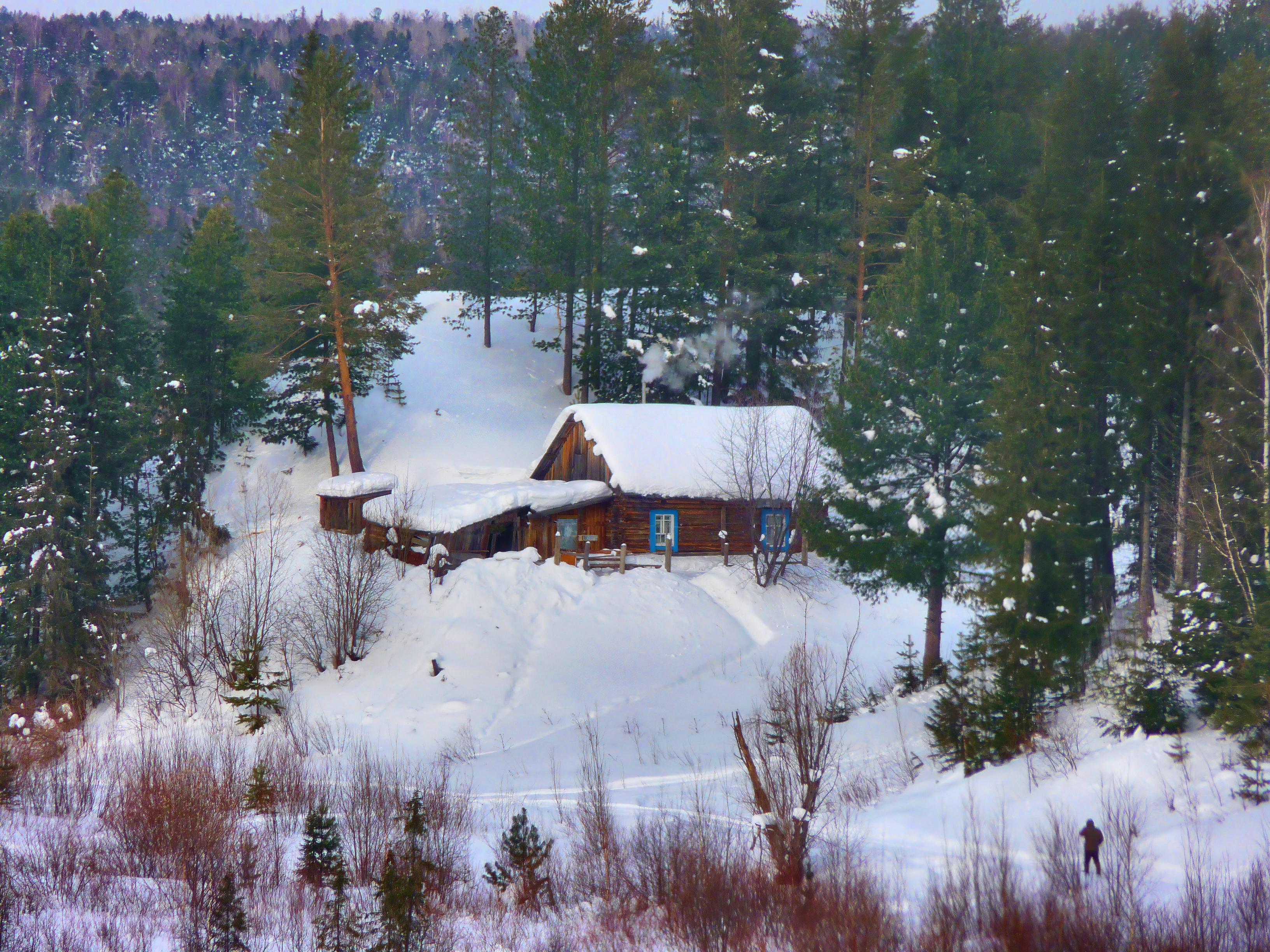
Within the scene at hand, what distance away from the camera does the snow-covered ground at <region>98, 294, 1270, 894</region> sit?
11.5m

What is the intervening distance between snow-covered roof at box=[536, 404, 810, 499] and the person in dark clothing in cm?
1789

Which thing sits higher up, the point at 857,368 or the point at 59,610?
the point at 857,368

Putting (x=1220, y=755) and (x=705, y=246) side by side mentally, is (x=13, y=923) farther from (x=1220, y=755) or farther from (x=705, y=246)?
(x=705, y=246)

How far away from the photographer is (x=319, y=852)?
10125mm

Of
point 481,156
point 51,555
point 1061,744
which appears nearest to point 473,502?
point 51,555

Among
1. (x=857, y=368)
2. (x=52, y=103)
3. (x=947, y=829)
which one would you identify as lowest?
(x=947, y=829)

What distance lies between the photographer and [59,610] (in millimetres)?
23203

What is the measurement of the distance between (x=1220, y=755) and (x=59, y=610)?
2573 cm

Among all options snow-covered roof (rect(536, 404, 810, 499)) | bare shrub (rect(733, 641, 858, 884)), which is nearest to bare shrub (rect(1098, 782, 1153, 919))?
bare shrub (rect(733, 641, 858, 884))

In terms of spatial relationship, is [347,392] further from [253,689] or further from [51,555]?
[253,689]

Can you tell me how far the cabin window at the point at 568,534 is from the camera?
1043 inches

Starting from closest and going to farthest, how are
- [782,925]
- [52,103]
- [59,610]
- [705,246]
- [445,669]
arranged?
[782,925], [445,669], [59,610], [705,246], [52,103]

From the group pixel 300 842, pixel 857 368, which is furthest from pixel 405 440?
pixel 300 842

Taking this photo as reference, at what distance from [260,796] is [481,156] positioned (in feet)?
110
